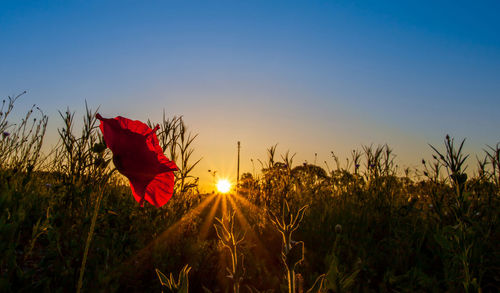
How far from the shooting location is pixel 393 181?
4.00 m

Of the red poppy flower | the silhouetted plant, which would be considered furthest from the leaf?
the red poppy flower

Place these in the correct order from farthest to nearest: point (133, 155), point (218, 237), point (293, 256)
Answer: point (218, 237)
point (133, 155)
point (293, 256)

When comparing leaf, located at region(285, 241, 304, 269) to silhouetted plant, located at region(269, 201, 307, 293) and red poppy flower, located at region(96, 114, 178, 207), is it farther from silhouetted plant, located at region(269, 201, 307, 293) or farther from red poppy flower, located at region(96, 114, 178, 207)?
red poppy flower, located at region(96, 114, 178, 207)

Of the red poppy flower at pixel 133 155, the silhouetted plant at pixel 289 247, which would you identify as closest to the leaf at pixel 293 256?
the silhouetted plant at pixel 289 247

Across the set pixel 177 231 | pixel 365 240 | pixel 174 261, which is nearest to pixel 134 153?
pixel 174 261

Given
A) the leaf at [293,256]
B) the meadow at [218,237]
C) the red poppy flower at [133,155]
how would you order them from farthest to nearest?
the meadow at [218,237], the red poppy flower at [133,155], the leaf at [293,256]

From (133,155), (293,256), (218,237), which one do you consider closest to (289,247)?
(293,256)

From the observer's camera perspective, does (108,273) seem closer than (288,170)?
Yes

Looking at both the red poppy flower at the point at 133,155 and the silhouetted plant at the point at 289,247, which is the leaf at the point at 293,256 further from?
the red poppy flower at the point at 133,155

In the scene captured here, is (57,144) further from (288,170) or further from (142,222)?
(288,170)

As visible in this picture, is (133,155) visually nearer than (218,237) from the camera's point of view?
Yes

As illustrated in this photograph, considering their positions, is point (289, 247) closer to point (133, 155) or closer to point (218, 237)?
point (133, 155)

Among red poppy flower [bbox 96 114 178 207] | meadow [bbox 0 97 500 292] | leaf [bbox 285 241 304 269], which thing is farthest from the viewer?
→ meadow [bbox 0 97 500 292]

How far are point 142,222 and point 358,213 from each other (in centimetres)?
229
